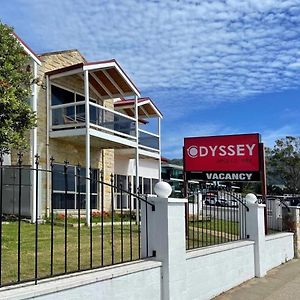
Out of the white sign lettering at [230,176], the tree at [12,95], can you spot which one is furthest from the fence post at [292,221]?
the tree at [12,95]

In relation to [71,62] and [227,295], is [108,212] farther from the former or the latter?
[227,295]

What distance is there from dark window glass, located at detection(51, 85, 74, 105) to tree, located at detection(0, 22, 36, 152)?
6.31 metres

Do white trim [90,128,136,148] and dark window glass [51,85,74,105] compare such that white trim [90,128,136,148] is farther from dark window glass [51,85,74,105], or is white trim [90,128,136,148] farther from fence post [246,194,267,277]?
fence post [246,194,267,277]

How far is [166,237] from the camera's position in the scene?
22.1 ft

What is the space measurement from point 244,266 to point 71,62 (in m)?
13.4

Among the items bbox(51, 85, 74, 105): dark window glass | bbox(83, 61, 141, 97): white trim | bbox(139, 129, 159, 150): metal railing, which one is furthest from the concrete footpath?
bbox(139, 129, 159, 150): metal railing

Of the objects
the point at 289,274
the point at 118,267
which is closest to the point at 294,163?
the point at 289,274

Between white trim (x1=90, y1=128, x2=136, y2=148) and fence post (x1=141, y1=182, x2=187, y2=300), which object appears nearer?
fence post (x1=141, y1=182, x2=187, y2=300)

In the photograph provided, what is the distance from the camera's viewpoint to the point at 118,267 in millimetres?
5953

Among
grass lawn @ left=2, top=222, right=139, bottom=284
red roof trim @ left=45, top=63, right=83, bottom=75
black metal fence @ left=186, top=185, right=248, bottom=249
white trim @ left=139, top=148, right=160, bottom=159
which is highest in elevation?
red roof trim @ left=45, top=63, right=83, bottom=75

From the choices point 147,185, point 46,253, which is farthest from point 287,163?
point 46,253

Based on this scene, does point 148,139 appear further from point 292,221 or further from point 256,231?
point 256,231

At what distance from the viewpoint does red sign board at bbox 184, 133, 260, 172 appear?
14492mm

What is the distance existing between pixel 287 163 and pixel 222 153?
172ft
